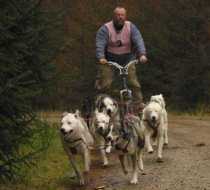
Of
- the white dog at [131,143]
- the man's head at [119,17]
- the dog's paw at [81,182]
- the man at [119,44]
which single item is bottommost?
the dog's paw at [81,182]

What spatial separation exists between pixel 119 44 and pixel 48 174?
2611 mm

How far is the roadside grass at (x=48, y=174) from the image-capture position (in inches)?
A: 344

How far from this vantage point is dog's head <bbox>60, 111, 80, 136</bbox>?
8832 millimetres

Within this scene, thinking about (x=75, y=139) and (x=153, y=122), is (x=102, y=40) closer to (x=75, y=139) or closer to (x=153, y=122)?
(x=153, y=122)

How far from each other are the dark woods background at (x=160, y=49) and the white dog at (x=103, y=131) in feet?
43.3

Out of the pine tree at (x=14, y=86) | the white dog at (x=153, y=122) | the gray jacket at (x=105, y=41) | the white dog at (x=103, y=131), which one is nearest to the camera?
the pine tree at (x=14, y=86)

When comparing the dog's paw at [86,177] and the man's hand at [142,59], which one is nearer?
the dog's paw at [86,177]

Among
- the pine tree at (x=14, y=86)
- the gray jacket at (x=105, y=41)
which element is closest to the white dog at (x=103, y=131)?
the gray jacket at (x=105, y=41)

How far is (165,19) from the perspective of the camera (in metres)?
26.8

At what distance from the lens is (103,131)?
31.9 feet

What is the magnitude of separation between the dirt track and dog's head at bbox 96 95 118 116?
77 cm

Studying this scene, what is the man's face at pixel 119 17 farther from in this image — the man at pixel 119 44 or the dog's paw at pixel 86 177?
the dog's paw at pixel 86 177

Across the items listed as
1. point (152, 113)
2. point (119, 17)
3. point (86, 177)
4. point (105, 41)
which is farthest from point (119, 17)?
point (86, 177)

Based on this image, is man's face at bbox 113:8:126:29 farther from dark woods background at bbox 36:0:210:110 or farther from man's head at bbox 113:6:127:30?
dark woods background at bbox 36:0:210:110
